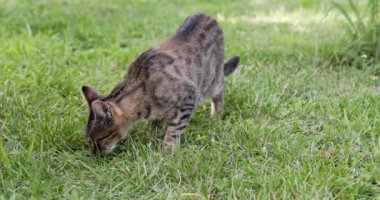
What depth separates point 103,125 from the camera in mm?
3793

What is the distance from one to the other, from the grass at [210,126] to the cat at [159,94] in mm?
157

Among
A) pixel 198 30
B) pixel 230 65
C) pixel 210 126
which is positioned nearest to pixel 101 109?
pixel 210 126

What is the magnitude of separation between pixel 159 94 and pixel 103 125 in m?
0.51

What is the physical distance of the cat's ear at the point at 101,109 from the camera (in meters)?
3.66

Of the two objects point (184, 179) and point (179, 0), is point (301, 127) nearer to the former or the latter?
point (184, 179)

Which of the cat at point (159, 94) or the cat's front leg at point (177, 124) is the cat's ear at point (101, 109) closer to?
the cat at point (159, 94)

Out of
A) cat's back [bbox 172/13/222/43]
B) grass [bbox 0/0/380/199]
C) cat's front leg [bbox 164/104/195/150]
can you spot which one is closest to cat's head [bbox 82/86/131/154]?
grass [bbox 0/0/380/199]

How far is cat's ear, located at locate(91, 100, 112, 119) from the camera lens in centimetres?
366

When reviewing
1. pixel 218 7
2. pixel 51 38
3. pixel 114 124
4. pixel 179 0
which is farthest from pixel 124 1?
pixel 114 124

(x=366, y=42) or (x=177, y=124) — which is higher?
(x=366, y=42)

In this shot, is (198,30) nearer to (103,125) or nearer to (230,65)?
(230,65)

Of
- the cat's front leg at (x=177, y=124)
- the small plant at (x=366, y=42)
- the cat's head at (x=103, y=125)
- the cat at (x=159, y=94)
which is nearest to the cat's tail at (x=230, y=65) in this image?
the cat at (x=159, y=94)

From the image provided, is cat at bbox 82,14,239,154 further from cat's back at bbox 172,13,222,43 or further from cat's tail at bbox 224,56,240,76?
cat's tail at bbox 224,56,240,76

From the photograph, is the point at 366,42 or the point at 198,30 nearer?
the point at 198,30
